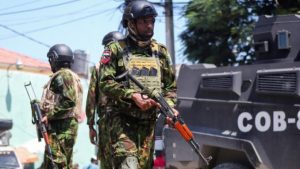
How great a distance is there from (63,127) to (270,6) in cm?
840

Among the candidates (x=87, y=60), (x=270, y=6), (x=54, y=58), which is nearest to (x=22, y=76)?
(x=87, y=60)

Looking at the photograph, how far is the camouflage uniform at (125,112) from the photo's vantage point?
4422 mm

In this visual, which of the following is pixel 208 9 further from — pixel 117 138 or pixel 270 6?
pixel 117 138

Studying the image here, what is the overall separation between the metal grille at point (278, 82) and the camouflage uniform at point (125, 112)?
1.45 meters

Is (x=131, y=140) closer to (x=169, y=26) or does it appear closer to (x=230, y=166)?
(x=230, y=166)

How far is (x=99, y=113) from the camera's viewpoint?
569 centimetres

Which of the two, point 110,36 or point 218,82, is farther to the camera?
point 110,36

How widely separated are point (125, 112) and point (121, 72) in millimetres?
285

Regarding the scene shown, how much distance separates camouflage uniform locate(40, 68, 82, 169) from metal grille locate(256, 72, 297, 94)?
6.16 feet

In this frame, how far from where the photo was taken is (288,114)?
561cm

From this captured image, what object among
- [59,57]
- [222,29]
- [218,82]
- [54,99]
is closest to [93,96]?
[54,99]

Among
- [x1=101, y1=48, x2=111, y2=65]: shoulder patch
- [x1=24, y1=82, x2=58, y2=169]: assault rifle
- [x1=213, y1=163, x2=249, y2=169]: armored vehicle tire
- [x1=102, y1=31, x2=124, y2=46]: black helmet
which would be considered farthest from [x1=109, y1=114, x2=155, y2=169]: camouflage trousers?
[x1=102, y1=31, x2=124, y2=46]: black helmet

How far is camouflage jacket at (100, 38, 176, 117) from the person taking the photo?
4387 millimetres

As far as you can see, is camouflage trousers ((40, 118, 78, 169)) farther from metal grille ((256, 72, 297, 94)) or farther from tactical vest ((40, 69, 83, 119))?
metal grille ((256, 72, 297, 94))
